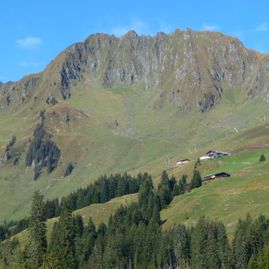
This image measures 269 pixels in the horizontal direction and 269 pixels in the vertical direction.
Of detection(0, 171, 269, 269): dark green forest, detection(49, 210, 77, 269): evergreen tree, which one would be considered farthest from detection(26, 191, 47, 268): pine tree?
detection(49, 210, 77, 269): evergreen tree

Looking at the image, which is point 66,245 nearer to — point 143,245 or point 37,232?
point 37,232

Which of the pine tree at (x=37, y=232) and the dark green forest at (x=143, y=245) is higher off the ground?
the pine tree at (x=37, y=232)

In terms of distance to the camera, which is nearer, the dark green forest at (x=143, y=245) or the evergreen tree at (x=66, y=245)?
the evergreen tree at (x=66, y=245)

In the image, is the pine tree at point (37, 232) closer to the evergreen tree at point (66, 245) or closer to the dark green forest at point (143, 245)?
the dark green forest at point (143, 245)

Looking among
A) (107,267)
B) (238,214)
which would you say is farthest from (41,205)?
(238,214)

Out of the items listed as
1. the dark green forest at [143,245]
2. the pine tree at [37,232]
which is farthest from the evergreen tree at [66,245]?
the pine tree at [37,232]

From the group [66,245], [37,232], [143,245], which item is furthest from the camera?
[143,245]

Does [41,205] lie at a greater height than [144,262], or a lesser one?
greater

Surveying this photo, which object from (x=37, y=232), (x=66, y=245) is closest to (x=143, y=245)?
(x=66, y=245)

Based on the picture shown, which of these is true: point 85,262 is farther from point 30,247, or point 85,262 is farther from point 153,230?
point 30,247

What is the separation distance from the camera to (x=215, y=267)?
15238 centimetres

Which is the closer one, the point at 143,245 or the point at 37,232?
the point at 37,232

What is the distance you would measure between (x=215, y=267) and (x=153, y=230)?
114ft

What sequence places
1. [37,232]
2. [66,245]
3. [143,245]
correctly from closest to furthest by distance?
[37,232], [66,245], [143,245]
